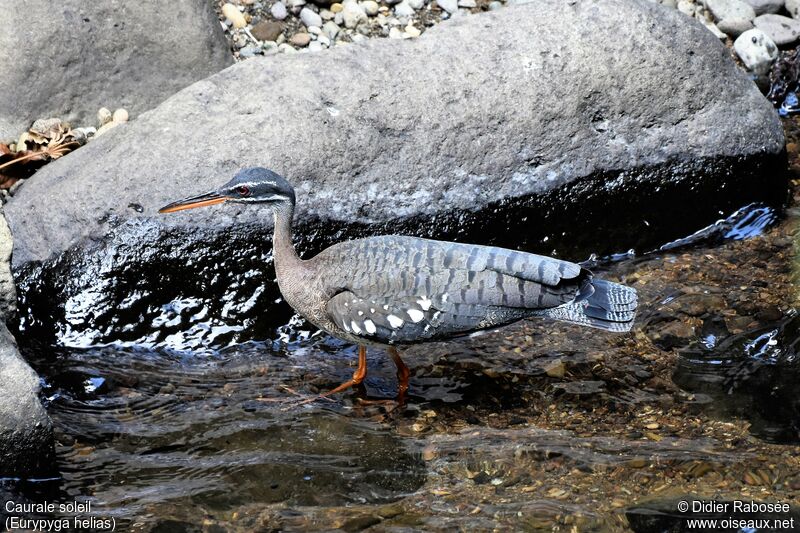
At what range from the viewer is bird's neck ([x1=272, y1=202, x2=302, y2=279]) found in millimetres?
5578

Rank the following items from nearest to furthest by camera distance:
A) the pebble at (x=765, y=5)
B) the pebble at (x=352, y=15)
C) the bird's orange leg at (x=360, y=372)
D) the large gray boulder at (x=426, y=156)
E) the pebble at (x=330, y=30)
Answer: the bird's orange leg at (x=360, y=372), the large gray boulder at (x=426, y=156), the pebble at (x=330, y=30), the pebble at (x=352, y=15), the pebble at (x=765, y=5)

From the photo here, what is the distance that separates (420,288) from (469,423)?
2.65ft

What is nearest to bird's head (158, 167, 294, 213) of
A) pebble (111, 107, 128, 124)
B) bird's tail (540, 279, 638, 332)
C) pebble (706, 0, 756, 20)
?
bird's tail (540, 279, 638, 332)

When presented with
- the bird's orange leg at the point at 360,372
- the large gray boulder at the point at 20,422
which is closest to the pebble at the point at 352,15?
the bird's orange leg at the point at 360,372

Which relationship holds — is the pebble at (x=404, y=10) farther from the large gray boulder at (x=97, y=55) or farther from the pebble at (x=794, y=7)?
the pebble at (x=794, y=7)

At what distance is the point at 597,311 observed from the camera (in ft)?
17.8

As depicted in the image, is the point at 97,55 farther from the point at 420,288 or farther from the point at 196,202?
the point at 420,288

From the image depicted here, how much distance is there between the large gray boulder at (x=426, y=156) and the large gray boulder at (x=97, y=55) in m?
0.99

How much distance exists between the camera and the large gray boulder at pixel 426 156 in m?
5.91

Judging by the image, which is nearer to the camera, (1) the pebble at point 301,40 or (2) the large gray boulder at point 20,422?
(2) the large gray boulder at point 20,422

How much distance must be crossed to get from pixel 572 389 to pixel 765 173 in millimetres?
2629

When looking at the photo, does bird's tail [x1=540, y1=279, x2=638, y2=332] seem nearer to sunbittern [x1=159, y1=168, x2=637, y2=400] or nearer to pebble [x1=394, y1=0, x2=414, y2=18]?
sunbittern [x1=159, y1=168, x2=637, y2=400]

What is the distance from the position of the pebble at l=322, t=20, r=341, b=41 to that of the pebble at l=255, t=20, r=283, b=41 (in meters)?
0.40

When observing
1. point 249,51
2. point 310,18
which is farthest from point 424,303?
point 310,18
